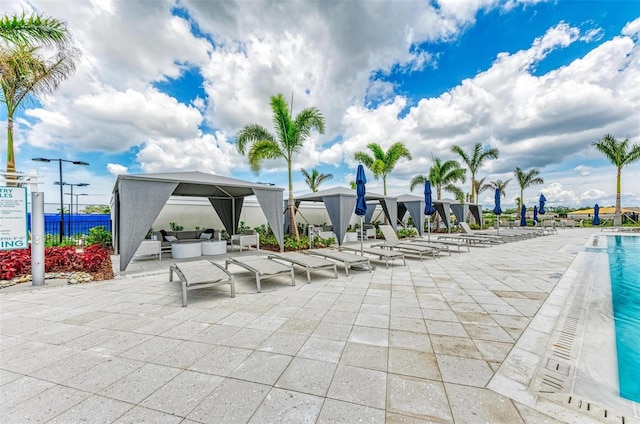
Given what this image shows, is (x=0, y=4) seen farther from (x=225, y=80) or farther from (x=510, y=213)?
(x=510, y=213)

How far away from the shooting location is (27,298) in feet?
14.8

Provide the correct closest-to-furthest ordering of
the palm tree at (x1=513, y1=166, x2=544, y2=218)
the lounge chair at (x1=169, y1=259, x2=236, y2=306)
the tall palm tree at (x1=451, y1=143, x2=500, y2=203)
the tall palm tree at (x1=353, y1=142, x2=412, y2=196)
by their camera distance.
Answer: the lounge chair at (x1=169, y1=259, x2=236, y2=306), the tall palm tree at (x1=353, y1=142, x2=412, y2=196), the tall palm tree at (x1=451, y1=143, x2=500, y2=203), the palm tree at (x1=513, y1=166, x2=544, y2=218)

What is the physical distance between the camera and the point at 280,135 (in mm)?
10742

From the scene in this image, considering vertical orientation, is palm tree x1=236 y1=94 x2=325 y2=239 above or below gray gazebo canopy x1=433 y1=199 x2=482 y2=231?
above

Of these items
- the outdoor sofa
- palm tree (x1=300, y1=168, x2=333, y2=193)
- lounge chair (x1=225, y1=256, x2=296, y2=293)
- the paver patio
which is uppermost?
palm tree (x1=300, y1=168, x2=333, y2=193)

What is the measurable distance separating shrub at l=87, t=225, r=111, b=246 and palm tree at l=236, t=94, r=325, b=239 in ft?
24.3

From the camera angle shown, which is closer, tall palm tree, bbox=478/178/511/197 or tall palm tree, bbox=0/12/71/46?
tall palm tree, bbox=0/12/71/46

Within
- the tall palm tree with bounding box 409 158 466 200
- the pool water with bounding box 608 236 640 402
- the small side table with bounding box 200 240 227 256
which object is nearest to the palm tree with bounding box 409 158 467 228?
the tall palm tree with bounding box 409 158 466 200

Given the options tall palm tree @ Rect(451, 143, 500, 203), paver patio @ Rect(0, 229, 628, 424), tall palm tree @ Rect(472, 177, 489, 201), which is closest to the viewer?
paver patio @ Rect(0, 229, 628, 424)

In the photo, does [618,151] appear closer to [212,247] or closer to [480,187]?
[480,187]

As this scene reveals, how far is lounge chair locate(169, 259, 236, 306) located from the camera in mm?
4168

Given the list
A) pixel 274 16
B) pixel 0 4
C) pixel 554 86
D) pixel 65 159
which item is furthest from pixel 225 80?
pixel 554 86

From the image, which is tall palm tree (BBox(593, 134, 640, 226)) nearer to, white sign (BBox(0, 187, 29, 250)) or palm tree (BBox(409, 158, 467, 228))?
palm tree (BBox(409, 158, 467, 228))

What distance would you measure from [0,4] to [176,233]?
7707mm
